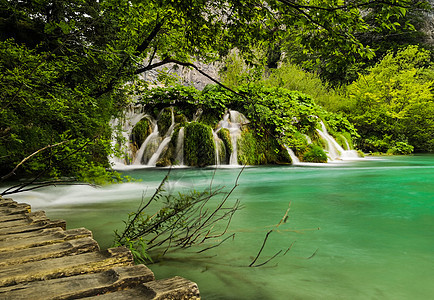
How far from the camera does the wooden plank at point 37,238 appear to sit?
2.02 meters

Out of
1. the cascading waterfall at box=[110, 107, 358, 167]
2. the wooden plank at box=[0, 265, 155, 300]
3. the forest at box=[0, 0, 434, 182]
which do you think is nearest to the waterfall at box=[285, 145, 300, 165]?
the cascading waterfall at box=[110, 107, 358, 167]

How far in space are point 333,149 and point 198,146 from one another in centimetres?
903

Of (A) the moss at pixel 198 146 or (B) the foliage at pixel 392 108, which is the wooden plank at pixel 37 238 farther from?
(B) the foliage at pixel 392 108

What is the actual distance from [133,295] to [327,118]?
21.0 m

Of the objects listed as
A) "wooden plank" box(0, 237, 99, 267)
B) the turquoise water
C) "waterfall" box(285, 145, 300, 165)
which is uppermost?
"waterfall" box(285, 145, 300, 165)

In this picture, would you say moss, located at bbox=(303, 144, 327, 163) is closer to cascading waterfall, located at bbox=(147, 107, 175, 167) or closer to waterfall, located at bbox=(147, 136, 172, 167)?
cascading waterfall, located at bbox=(147, 107, 175, 167)

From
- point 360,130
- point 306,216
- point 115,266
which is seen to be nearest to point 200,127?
point 306,216

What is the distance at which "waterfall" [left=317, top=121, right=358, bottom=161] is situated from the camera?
17281mm

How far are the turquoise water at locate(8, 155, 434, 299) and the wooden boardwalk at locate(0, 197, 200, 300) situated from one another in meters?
0.94

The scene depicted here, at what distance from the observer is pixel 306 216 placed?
4.97 metres

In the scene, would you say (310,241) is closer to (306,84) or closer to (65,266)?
(65,266)

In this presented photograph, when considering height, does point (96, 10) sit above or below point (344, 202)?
above

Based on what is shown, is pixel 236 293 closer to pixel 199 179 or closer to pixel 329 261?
pixel 329 261

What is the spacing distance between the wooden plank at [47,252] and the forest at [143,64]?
100 centimetres
